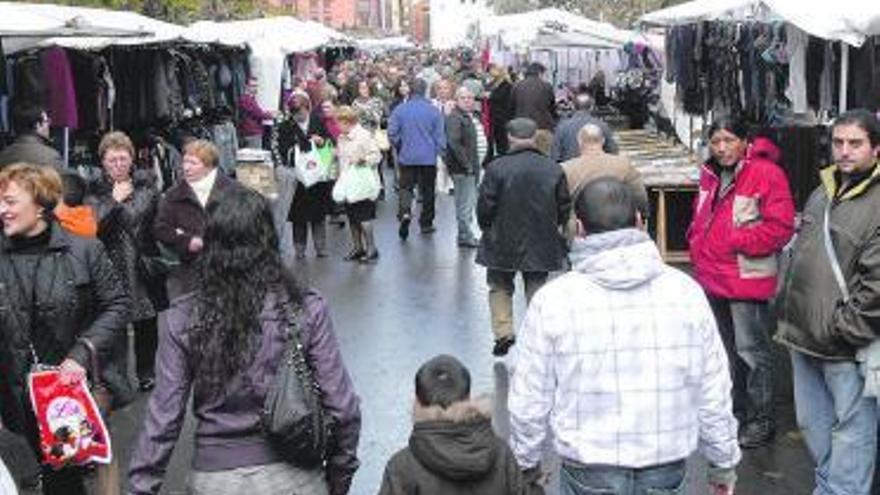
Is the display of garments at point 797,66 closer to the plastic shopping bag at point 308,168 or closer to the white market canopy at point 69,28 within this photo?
the white market canopy at point 69,28

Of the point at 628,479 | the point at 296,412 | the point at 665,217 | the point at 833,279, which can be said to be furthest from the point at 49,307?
the point at 665,217

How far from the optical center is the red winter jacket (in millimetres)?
6684

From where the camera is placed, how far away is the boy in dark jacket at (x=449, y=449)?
3727 mm

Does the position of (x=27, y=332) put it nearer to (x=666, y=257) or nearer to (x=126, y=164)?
(x=126, y=164)

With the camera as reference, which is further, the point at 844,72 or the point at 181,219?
the point at 844,72

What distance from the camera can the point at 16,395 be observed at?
217 inches

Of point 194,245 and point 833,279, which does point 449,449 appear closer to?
point 833,279

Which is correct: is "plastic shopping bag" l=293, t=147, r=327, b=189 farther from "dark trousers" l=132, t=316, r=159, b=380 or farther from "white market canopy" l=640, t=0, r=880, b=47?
"white market canopy" l=640, t=0, r=880, b=47

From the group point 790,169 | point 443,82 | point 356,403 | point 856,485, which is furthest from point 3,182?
point 443,82

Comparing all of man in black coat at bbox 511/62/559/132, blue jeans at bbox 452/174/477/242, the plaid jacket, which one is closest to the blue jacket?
blue jeans at bbox 452/174/477/242

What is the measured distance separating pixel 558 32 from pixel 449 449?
1563cm

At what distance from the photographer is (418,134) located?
14906 mm

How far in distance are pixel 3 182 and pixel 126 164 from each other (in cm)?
264

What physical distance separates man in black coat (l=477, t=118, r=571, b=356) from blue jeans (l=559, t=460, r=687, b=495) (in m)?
4.71
